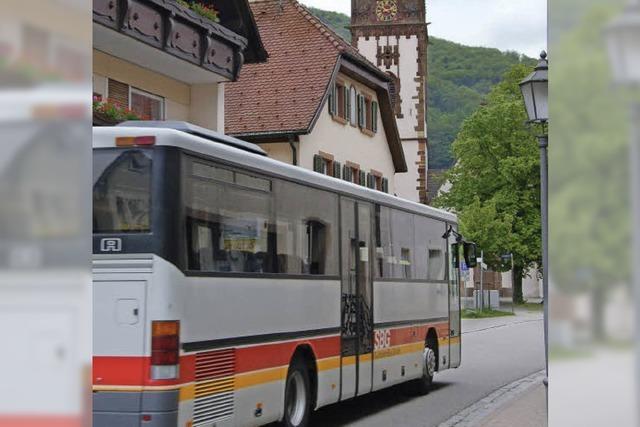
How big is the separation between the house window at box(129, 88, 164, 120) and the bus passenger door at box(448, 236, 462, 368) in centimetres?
523

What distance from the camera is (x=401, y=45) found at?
62.3 m

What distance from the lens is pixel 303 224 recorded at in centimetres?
977

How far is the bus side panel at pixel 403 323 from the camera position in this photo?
39.7 feet

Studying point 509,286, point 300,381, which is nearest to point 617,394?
point 300,381

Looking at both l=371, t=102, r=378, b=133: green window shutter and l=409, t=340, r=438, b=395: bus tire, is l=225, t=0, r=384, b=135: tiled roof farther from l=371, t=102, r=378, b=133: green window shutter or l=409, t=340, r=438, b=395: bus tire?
l=409, t=340, r=438, b=395: bus tire

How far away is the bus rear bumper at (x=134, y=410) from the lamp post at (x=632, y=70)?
510 cm

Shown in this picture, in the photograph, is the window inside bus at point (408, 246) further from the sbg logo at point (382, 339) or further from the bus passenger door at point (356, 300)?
the sbg logo at point (382, 339)

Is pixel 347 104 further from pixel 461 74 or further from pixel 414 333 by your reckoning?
pixel 414 333

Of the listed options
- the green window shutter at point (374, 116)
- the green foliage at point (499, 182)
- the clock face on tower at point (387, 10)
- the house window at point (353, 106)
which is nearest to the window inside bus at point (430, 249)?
the house window at point (353, 106)

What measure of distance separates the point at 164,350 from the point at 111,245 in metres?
0.82

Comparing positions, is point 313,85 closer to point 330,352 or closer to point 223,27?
point 223,27

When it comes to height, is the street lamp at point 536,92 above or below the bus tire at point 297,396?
above

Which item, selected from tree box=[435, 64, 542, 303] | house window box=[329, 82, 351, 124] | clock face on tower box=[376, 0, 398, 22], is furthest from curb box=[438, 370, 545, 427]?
clock face on tower box=[376, 0, 398, 22]

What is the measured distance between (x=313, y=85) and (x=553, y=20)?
26.2m
